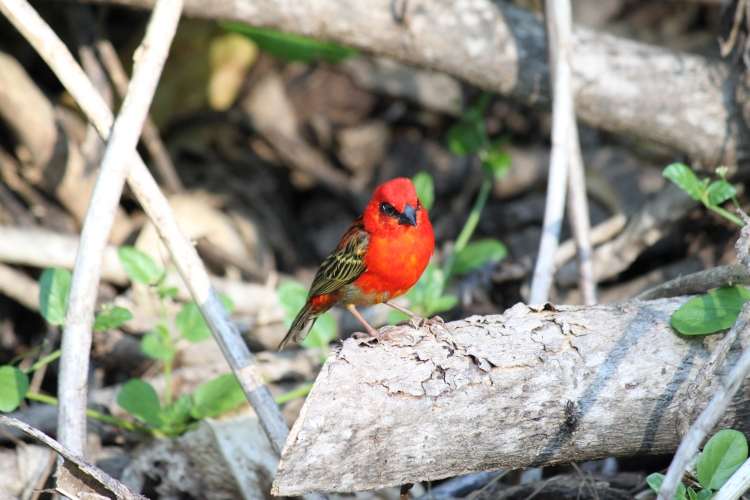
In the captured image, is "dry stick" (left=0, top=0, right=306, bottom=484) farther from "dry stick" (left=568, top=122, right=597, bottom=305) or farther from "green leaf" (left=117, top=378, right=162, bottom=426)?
"dry stick" (left=568, top=122, right=597, bottom=305)

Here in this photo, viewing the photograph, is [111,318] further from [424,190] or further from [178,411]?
[424,190]

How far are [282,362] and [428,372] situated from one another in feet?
6.56

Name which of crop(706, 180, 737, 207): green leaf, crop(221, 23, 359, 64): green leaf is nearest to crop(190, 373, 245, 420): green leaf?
crop(706, 180, 737, 207): green leaf

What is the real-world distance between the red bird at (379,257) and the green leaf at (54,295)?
44.9 inches

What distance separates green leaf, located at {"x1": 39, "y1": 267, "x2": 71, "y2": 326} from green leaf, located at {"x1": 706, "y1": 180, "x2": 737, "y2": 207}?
→ 277cm

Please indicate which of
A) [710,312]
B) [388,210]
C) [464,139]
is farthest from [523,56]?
[710,312]

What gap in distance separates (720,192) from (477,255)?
1.73 metres

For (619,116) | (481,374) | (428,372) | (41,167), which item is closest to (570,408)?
(481,374)

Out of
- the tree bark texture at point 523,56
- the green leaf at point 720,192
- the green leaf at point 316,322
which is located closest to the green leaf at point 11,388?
the green leaf at point 316,322

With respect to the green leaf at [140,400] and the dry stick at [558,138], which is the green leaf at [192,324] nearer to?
the green leaf at [140,400]

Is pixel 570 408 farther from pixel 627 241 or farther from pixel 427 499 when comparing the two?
pixel 627 241

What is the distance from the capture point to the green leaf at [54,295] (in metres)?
3.11

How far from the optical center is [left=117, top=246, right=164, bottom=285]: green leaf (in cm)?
337

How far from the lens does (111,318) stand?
10.3ft
